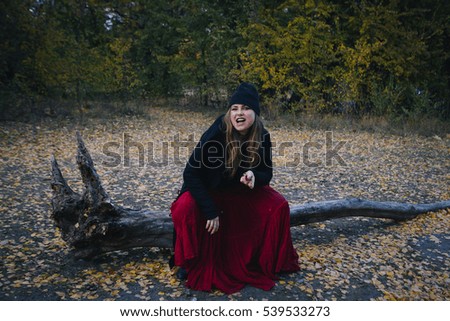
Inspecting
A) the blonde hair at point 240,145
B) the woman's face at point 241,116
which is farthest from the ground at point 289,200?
the woman's face at point 241,116

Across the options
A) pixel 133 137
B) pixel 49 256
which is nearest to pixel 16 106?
pixel 133 137

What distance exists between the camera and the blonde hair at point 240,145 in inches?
127

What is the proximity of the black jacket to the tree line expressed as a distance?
9.82 m

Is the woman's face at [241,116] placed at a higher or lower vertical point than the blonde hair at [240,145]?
higher

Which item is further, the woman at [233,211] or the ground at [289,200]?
the ground at [289,200]

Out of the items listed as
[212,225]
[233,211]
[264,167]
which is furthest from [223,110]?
[212,225]

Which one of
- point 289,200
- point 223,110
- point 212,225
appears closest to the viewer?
point 212,225

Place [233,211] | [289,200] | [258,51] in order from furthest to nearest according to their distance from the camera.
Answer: [258,51] < [289,200] < [233,211]

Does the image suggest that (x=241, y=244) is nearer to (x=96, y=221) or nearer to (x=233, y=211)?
(x=233, y=211)

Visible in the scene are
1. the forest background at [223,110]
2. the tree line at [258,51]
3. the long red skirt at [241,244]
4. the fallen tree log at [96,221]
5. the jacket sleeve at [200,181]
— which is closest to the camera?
the jacket sleeve at [200,181]

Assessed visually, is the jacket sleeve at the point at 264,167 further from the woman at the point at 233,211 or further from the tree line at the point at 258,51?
the tree line at the point at 258,51

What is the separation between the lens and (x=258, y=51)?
13.8 m

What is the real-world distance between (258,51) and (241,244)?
11.6 meters

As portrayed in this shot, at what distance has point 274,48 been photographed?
1386 centimetres
